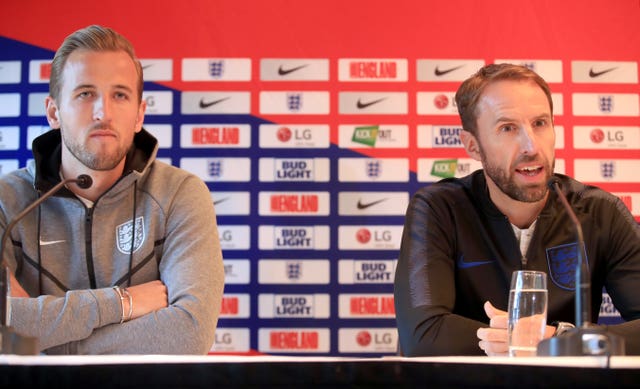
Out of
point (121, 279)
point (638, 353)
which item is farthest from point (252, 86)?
point (638, 353)

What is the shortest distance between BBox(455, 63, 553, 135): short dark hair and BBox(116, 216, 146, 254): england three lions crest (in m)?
1.14

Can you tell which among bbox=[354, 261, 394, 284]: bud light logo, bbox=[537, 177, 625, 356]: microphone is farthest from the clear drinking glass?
bbox=[354, 261, 394, 284]: bud light logo

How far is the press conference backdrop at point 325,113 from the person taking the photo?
3775 mm

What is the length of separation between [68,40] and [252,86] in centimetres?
156

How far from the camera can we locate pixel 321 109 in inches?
152

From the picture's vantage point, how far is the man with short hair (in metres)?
2.05

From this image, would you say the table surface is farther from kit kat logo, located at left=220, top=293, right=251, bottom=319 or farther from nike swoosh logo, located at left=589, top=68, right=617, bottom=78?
nike swoosh logo, located at left=589, top=68, right=617, bottom=78

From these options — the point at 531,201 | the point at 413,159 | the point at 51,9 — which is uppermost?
the point at 51,9

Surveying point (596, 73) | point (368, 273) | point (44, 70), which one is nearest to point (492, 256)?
point (368, 273)

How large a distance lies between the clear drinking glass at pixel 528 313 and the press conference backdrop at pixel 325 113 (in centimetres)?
216

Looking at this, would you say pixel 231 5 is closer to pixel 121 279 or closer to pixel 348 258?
pixel 348 258

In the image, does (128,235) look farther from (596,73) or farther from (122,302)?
(596,73)

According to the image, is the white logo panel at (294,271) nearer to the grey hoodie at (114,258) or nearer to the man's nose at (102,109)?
the grey hoodie at (114,258)

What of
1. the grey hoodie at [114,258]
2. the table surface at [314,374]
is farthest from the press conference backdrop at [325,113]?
the table surface at [314,374]
